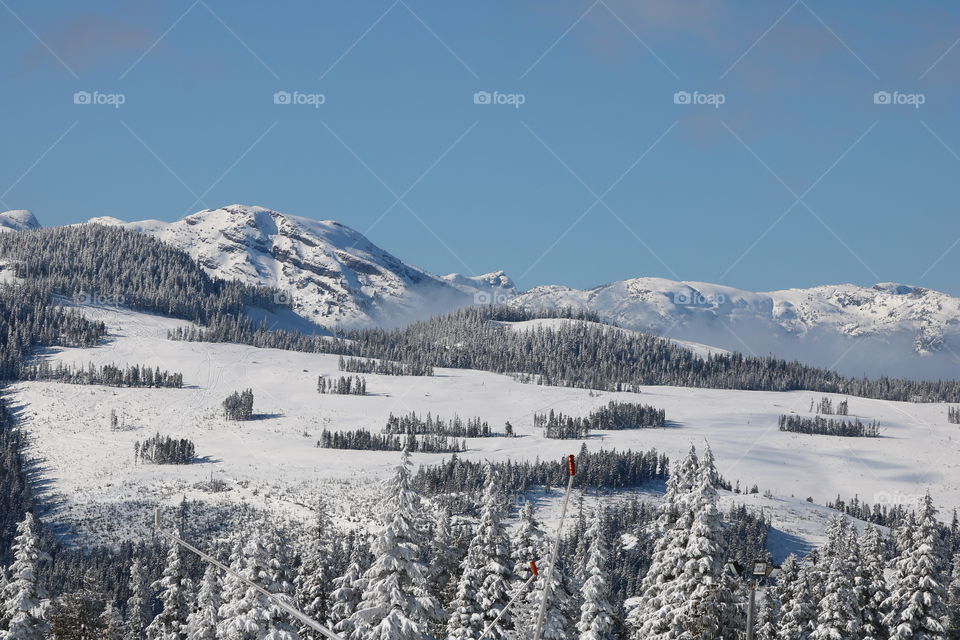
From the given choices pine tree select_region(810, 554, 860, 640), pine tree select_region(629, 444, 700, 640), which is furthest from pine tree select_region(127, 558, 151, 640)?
pine tree select_region(810, 554, 860, 640)

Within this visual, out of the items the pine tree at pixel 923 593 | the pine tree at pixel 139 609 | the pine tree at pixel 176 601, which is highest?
the pine tree at pixel 923 593

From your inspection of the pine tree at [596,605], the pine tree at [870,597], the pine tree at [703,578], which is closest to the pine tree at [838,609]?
the pine tree at [870,597]

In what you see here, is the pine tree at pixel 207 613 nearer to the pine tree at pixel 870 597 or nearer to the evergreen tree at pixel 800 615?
the evergreen tree at pixel 800 615

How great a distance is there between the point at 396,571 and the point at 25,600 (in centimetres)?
2276

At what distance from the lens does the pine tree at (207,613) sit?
52.2m

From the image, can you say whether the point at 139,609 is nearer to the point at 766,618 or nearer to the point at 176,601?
the point at 176,601

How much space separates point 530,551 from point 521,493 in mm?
148623

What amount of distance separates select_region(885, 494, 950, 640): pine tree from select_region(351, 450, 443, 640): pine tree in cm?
2385

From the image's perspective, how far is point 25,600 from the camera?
50.2 metres

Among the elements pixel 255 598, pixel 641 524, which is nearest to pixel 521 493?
pixel 641 524

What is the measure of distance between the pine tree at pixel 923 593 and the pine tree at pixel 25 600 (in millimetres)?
42325

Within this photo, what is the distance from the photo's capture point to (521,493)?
643 ft

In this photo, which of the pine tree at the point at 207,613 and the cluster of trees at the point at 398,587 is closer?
the cluster of trees at the point at 398,587

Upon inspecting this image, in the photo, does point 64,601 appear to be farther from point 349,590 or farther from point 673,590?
point 673,590
